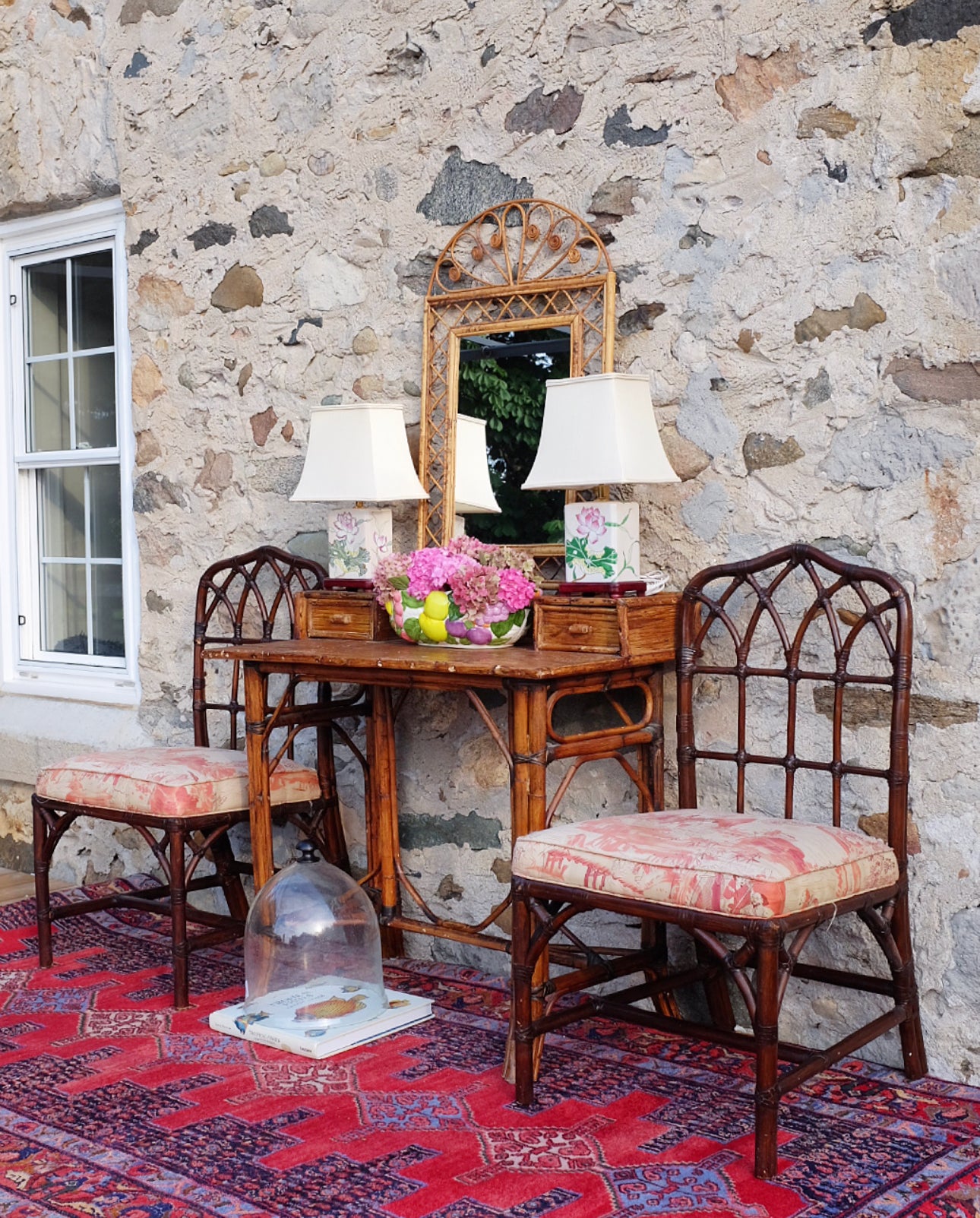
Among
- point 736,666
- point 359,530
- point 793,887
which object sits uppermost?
point 359,530

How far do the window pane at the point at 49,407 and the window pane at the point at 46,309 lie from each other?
0.20 feet

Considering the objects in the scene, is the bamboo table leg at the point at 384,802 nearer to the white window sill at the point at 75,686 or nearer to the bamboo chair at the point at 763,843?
the bamboo chair at the point at 763,843

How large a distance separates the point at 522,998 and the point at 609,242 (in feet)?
5.98

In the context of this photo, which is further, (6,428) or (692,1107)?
(6,428)

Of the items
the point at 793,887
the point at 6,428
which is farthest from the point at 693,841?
the point at 6,428

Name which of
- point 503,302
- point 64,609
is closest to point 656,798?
point 503,302

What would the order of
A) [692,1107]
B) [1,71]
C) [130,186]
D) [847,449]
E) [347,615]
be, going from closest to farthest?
[692,1107]
[847,449]
[347,615]
[130,186]
[1,71]

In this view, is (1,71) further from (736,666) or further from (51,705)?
(736,666)

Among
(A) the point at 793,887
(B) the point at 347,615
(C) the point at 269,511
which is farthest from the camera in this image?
(C) the point at 269,511

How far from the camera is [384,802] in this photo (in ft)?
12.3

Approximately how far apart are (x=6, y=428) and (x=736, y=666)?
10.3 ft

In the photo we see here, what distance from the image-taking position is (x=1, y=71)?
16.1 feet

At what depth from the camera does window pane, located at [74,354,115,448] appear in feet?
16.0

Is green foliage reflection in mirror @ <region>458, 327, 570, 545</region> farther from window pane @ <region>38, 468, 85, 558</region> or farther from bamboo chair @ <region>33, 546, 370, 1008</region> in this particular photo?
window pane @ <region>38, 468, 85, 558</region>
